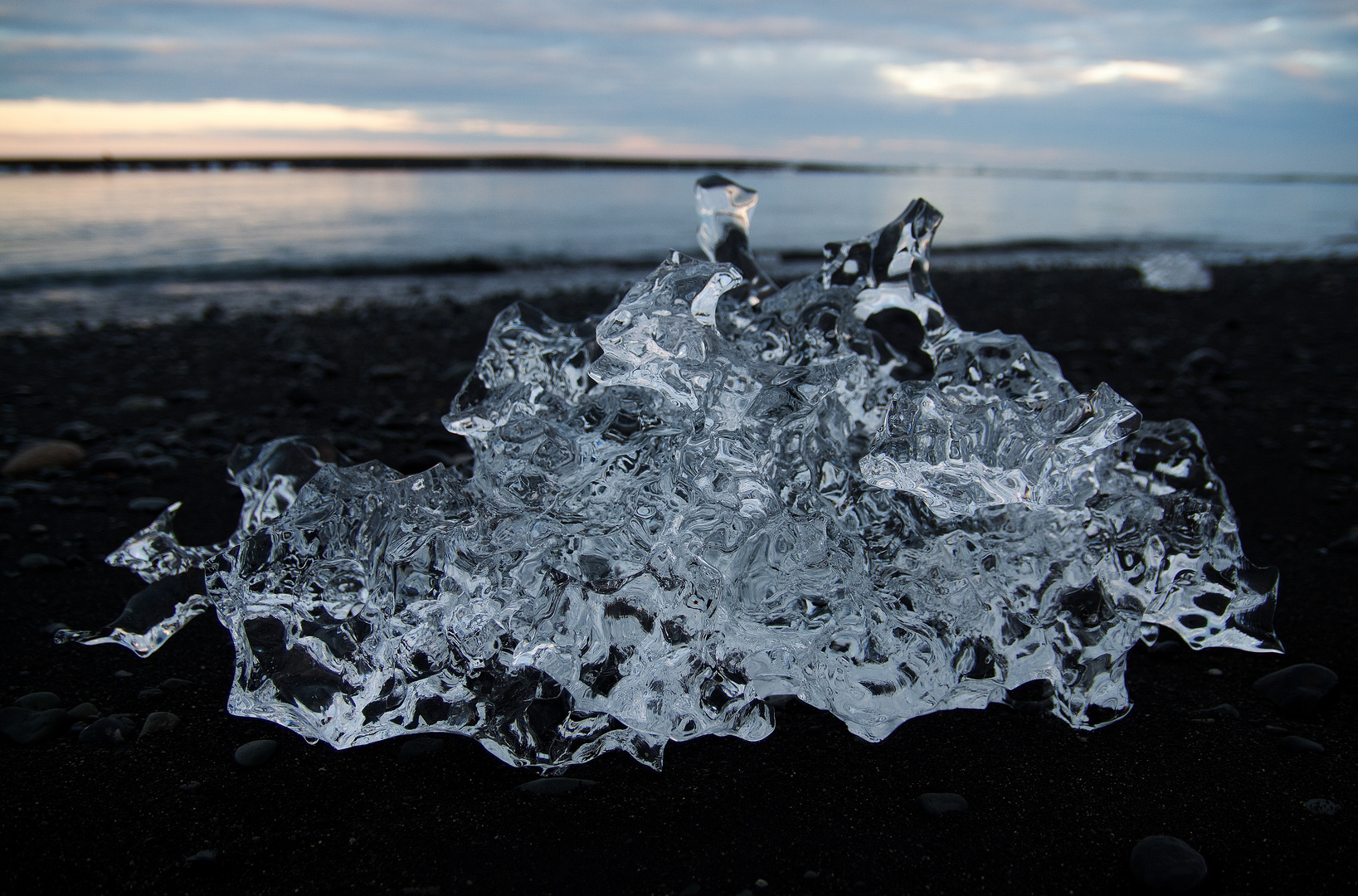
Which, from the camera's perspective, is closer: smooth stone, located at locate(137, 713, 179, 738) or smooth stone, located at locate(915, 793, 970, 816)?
smooth stone, located at locate(915, 793, 970, 816)

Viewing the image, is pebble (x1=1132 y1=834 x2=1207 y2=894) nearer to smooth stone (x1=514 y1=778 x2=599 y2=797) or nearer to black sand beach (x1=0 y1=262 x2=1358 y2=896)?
black sand beach (x1=0 y1=262 x2=1358 y2=896)

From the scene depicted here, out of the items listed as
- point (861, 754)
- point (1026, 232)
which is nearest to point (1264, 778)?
point (861, 754)

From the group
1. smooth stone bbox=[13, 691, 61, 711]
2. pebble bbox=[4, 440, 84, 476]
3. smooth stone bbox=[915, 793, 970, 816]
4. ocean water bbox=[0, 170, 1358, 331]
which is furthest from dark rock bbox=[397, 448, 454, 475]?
ocean water bbox=[0, 170, 1358, 331]

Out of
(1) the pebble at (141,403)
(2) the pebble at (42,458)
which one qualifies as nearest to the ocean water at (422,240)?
(1) the pebble at (141,403)

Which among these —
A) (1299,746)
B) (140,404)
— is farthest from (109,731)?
(140,404)

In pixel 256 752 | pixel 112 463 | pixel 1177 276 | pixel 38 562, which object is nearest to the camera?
pixel 256 752

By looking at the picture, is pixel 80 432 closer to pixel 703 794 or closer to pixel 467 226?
pixel 703 794
